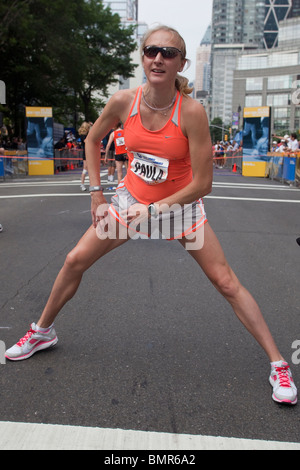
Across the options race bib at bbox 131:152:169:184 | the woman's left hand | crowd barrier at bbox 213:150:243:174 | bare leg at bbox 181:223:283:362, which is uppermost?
crowd barrier at bbox 213:150:243:174

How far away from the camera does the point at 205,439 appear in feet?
7.72

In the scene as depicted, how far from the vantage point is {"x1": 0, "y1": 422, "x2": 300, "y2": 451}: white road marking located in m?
2.27

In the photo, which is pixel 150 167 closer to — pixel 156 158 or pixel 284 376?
pixel 156 158

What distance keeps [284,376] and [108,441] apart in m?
1.15

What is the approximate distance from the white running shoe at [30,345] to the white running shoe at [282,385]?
1536mm

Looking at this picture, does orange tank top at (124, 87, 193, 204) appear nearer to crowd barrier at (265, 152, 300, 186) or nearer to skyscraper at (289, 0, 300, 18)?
crowd barrier at (265, 152, 300, 186)

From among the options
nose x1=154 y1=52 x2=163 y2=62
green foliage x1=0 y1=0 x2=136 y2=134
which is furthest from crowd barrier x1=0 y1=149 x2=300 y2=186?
nose x1=154 y1=52 x2=163 y2=62

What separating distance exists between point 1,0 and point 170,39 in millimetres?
24634

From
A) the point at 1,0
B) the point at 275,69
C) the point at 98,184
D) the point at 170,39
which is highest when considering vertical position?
the point at 275,69

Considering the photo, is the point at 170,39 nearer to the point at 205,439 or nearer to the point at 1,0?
the point at 205,439

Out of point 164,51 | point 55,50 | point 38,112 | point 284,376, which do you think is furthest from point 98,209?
point 55,50

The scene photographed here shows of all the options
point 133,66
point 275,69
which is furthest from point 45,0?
point 275,69

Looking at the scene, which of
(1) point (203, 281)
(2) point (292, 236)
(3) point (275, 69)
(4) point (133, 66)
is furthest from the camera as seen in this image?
(3) point (275, 69)

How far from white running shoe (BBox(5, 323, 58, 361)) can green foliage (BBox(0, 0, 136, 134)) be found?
24173 millimetres
